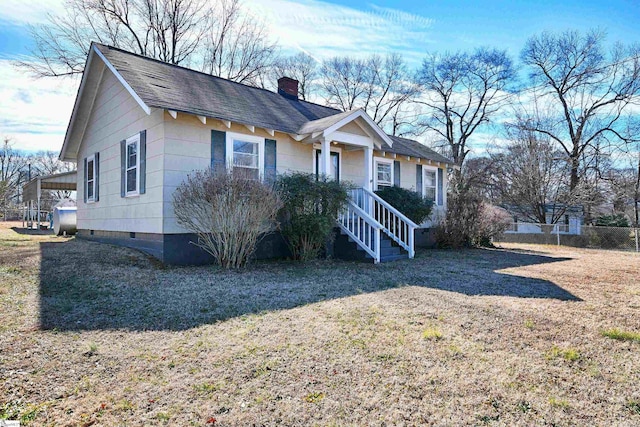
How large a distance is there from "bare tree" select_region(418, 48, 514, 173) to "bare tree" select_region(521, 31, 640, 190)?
8.69 ft

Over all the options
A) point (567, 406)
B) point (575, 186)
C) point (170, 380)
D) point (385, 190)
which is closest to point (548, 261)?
point (385, 190)

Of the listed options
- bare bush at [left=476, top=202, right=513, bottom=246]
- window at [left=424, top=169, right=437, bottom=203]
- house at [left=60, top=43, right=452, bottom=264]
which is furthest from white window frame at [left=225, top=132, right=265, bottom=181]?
bare bush at [left=476, top=202, right=513, bottom=246]

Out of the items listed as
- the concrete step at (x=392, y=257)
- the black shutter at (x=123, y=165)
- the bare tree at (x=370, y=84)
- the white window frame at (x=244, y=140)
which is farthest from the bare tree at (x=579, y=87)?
the black shutter at (x=123, y=165)

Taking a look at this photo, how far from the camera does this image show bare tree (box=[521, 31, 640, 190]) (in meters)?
21.3

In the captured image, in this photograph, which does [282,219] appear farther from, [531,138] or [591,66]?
[591,66]

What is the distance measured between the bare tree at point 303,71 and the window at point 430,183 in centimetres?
1636

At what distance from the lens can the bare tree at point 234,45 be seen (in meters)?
23.4

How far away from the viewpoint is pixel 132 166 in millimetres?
9516

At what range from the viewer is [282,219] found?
867cm

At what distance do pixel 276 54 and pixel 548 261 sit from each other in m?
21.4

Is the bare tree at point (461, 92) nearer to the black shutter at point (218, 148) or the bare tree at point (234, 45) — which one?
the bare tree at point (234, 45)

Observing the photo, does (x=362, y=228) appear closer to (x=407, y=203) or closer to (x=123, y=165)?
(x=407, y=203)

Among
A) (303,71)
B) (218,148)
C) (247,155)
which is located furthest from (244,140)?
(303,71)

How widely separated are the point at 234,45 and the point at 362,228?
62.5 ft
